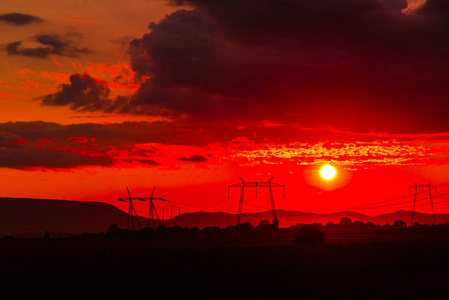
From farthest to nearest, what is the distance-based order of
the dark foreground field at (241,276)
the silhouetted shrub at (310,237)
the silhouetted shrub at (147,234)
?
1. the silhouetted shrub at (147,234)
2. the silhouetted shrub at (310,237)
3. the dark foreground field at (241,276)

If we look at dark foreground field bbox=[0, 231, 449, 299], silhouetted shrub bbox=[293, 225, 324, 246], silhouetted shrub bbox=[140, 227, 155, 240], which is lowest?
dark foreground field bbox=[0, 231, 449, 299]

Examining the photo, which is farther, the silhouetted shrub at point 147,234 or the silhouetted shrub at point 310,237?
the silhouetted shrub at point 147,234

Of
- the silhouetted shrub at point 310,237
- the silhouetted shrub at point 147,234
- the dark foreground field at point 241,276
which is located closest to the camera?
the dark foreground field at point 241,276

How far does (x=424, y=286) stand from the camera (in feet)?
179

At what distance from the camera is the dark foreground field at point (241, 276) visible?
52.8 metres

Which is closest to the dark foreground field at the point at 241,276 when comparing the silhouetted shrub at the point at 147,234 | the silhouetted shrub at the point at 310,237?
the silhouetted shrub at the point at 310,237

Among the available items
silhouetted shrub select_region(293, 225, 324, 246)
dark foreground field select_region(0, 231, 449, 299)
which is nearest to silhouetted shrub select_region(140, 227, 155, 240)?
silhouetted shrub select_region(293, 225, 324, 246)

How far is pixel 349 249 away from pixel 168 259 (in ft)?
70.4

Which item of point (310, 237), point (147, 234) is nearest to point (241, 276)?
point (310, 237)

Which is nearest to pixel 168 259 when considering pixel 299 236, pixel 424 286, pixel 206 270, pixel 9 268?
pixel 206 270

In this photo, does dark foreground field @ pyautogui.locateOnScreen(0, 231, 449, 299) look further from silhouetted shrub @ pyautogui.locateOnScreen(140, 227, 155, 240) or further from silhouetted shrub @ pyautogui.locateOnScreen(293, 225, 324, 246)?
silhouetted shrub @ pyautogui.locateOnScreen(140, 227, 155, 240)

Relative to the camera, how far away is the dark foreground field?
52750 mm

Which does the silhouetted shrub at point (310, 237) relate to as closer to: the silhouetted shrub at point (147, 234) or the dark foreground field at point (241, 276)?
the dark foreground field at point (241, 276)

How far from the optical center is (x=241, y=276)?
198 ft
